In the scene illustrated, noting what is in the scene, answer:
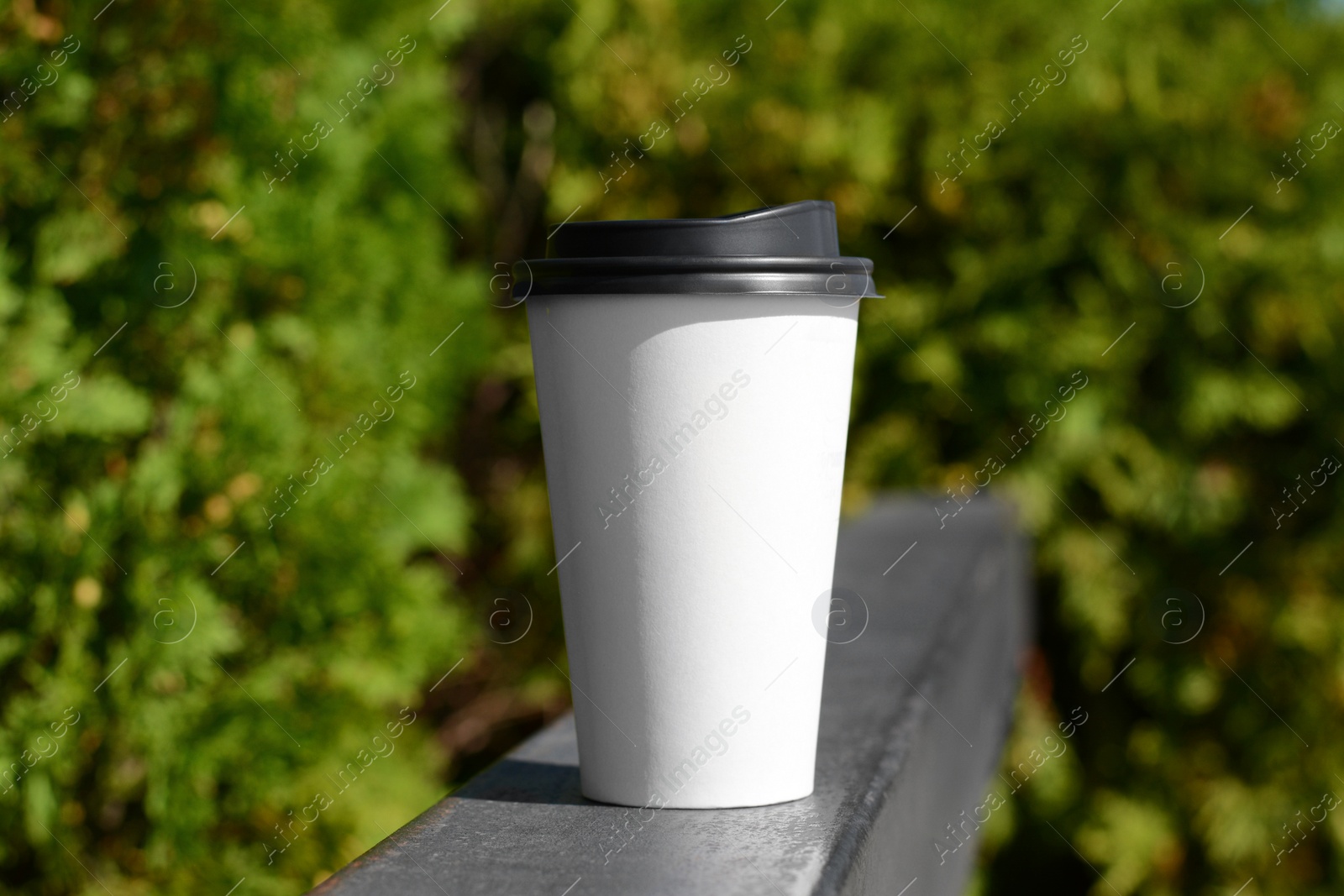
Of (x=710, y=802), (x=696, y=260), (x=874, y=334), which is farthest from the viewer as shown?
(x=874, y=334)

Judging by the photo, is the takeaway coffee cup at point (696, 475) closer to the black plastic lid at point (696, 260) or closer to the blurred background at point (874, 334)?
the black plastic lid at point (696, 260)

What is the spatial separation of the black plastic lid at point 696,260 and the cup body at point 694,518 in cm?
1

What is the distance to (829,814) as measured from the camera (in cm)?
124

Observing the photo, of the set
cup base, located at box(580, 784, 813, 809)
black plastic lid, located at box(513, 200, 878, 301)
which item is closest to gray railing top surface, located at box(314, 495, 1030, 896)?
cup base, located at box(580, 784, 813, 809)

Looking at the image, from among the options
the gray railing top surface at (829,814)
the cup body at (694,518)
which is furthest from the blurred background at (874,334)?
the cup body at (694,518)

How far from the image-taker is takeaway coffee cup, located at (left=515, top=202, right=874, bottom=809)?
3.87 ft

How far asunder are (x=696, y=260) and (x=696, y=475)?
214 mm

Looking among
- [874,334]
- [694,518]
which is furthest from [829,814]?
[874,334]

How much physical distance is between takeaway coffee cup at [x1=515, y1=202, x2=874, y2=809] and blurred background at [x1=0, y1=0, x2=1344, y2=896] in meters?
1.14

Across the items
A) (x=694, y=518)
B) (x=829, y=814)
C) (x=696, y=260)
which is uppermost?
(x=696, y=260)

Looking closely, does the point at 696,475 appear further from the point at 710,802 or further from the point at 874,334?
the point at 874,334

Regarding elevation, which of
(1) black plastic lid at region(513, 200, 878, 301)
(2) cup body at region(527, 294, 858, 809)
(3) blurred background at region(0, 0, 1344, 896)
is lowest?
(2) cup body at region(527, 294, 858, 809)

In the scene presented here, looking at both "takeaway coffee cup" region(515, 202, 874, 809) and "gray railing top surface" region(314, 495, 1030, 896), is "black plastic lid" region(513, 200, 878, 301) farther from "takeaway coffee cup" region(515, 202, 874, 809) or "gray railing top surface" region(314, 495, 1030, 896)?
"gray railing top surface" region(314, 495, 1030, 896)

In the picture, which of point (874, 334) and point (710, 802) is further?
point (874, 334)
